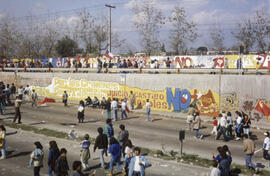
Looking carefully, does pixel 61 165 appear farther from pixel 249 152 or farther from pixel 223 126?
pixel 223 126

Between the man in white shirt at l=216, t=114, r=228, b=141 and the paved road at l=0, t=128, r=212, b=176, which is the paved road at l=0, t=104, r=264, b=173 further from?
the paved road at l=0, t=128, r=212, b=176

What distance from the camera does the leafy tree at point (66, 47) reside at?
50.0 m

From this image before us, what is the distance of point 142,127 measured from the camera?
19.5 metres

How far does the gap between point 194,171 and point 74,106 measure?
20.2m

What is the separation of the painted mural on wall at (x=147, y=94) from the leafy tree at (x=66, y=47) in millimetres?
17461

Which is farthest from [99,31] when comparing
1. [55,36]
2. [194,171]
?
[194,171]

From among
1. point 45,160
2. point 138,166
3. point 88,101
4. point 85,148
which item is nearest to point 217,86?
point 88,101

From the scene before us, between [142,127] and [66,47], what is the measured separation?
35159mm

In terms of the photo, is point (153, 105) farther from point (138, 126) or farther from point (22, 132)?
point (22, 132)

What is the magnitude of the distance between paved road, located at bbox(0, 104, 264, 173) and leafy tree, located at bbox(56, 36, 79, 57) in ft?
78.6

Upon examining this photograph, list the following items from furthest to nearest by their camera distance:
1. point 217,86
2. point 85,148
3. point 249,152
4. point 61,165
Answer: point 217,86, point 249,152, point 85,148, point 61,165

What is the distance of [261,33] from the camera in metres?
32.8

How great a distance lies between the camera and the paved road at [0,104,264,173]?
14.4m

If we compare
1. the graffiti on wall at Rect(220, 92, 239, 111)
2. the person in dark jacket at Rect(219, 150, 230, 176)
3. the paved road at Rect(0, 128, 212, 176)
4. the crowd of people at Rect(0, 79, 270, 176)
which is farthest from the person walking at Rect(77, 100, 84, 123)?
the person in dark jacket at Rect(219, 150, 230, 176)
